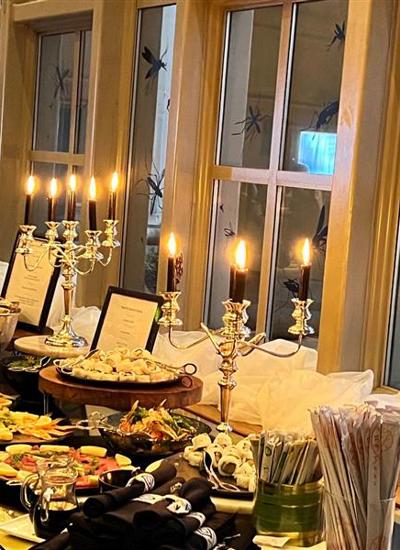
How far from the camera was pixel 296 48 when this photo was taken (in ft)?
9.10

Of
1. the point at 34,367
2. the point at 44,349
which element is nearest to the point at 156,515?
the point at 34,367

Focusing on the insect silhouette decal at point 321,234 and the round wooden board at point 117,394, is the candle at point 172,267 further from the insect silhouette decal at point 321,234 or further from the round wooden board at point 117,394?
the insect silhouette decal at point 321,234

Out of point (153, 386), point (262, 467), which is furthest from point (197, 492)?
point (153, 386)

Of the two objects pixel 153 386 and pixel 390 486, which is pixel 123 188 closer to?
pixel 153 386

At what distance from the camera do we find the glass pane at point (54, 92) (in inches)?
153

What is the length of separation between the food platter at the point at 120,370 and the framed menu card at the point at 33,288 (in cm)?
78

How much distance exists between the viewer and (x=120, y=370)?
2039 mm

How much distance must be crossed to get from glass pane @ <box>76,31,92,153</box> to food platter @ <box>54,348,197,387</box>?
70.0 inches

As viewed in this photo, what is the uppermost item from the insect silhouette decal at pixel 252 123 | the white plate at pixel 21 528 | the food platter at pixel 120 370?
the insect silhouette decal at pixel 252 123

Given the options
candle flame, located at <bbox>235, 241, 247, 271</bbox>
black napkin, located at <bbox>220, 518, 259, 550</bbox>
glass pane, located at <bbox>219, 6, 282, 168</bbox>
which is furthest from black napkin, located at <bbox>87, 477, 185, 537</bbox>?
glass pane, located at <bbox>219, 6, 282, 168</bbox>

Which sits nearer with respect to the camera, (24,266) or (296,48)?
(296,48)

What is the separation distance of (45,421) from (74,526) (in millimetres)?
616

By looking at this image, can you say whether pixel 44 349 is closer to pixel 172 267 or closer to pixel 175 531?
pixel 172 267

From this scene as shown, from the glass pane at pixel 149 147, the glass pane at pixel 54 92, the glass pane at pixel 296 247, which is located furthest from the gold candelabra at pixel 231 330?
the glass pane at pixel 54 92
